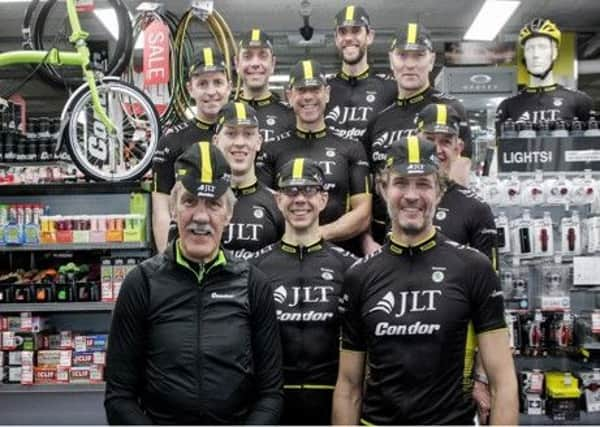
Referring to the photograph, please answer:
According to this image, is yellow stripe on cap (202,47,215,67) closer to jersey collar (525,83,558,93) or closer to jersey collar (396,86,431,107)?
jersey collar (396,86,431,107)

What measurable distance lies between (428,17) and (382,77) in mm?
8148

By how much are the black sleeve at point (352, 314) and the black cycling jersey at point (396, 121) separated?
137 cm

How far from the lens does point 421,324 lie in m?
2.49

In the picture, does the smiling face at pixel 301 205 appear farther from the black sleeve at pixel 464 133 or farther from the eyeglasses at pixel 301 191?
the black sleeve at pixel 464 133

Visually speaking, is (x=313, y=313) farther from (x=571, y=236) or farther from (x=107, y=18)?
(x=107, y=18)

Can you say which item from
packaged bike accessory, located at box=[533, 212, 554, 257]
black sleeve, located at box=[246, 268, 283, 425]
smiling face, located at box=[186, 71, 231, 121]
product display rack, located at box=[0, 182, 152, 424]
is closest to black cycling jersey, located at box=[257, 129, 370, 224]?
smiling face, located at box=[186, 71, 231, 121]

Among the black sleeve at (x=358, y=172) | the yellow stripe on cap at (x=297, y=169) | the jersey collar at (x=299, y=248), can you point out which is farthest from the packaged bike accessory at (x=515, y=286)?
the yellow stripe on cap at (x=297, y=169)

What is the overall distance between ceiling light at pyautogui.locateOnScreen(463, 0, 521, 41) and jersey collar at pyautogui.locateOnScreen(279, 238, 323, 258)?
844cm

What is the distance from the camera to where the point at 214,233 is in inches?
96.6

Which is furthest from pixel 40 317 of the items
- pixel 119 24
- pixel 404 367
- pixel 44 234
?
pixel 404 367

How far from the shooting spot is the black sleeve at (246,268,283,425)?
240 centimetres

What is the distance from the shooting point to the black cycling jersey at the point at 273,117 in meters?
4.07

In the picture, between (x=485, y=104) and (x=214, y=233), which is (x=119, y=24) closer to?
(x=214, y=233)


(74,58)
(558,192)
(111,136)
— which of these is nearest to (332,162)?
(558,192)
